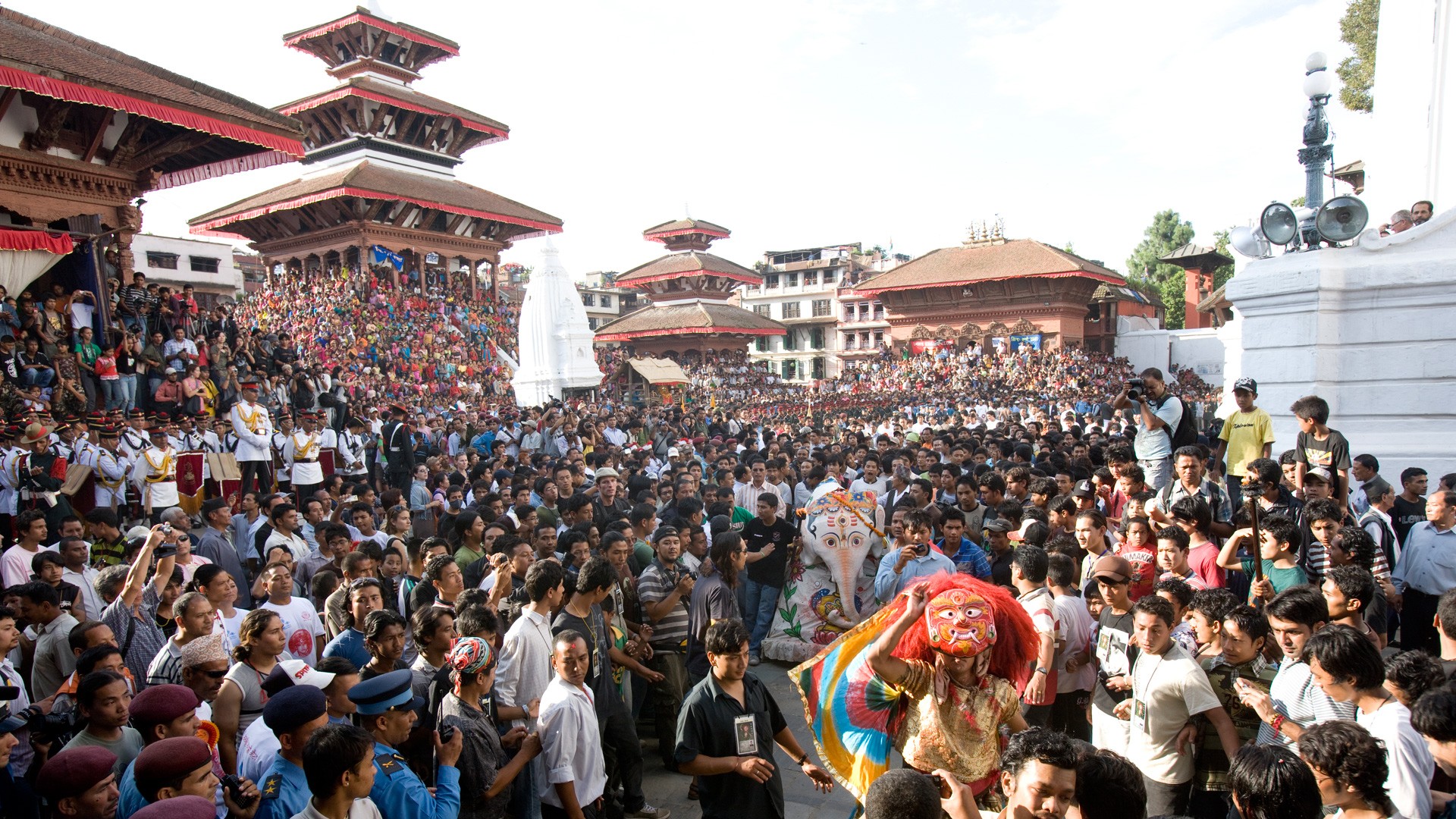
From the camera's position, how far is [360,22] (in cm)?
2706

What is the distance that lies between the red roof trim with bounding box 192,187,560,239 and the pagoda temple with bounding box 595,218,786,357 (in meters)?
10.6

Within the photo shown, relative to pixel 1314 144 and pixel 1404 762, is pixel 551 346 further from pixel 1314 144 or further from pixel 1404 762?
pixel 1404 762

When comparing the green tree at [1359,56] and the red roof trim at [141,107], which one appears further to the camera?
the green tree at [1359,56]

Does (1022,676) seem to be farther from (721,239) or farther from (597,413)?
(721,239)

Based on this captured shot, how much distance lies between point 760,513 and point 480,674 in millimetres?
3927

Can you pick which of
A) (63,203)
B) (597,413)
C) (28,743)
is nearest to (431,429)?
(597,413)

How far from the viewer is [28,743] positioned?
140 inches

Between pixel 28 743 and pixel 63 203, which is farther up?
pixel 63 203

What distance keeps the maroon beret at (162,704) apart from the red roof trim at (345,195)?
2207cm

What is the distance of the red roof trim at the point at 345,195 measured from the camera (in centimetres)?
2269

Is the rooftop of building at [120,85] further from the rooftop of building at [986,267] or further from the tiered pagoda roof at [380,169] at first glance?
the rooftop of building at [986,267]

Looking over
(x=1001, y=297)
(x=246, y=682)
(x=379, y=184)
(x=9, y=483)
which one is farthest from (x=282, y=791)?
(x=1001, y=297)

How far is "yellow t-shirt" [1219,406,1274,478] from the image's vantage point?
269 inches

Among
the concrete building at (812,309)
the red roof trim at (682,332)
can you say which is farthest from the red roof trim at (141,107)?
the concrete building at (812,309)
